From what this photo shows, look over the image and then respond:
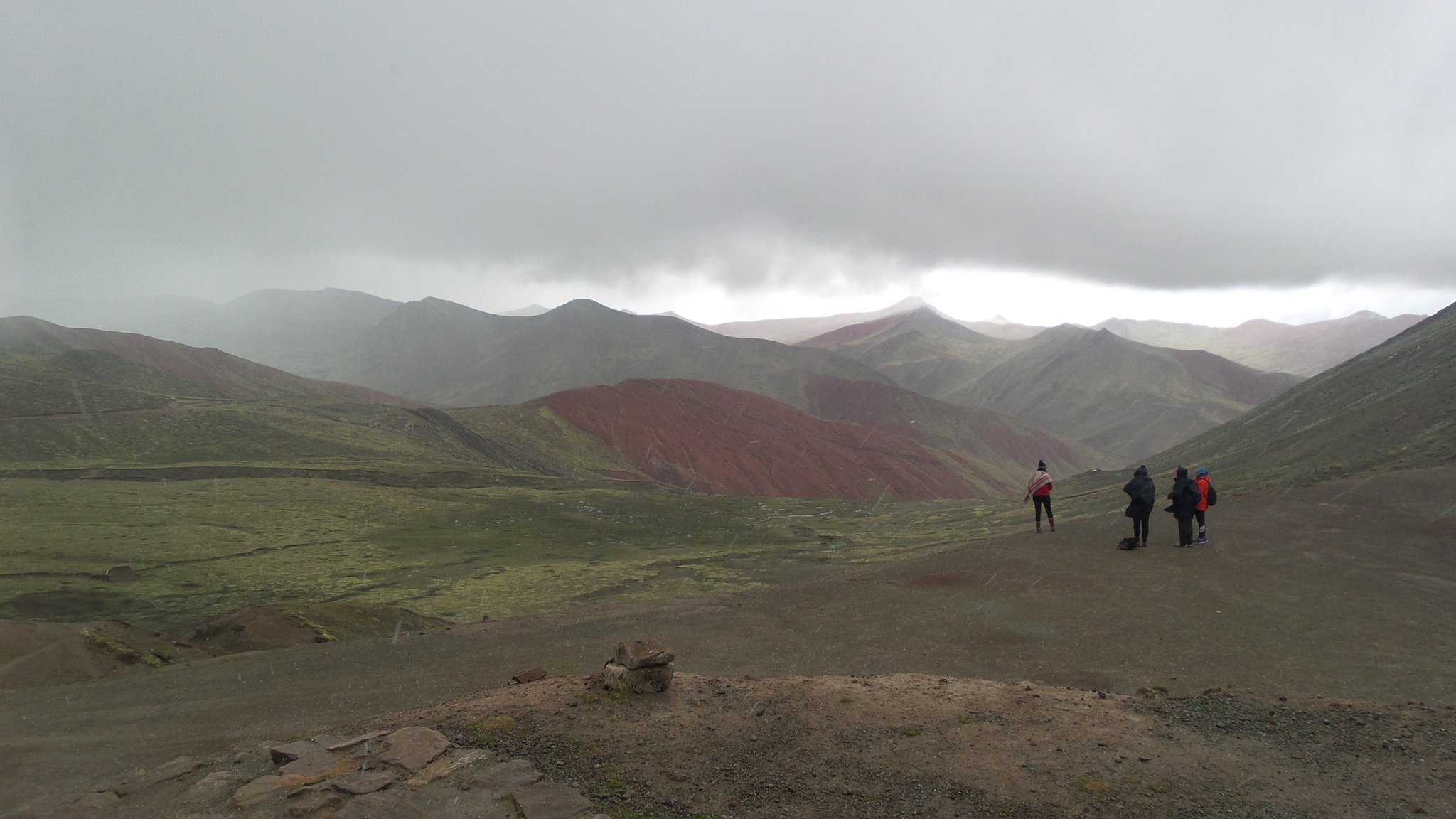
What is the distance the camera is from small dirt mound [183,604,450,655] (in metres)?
13.9

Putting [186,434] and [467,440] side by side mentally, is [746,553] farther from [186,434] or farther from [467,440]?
[186,434]

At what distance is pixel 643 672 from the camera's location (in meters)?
7.32

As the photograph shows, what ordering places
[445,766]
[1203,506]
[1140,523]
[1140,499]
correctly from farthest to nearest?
[1140,523] < [1140,499] < [1203,506] < [445,766]

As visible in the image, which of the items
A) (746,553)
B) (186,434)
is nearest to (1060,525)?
(746,553)

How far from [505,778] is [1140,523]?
13248mm

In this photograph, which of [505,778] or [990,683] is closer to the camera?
[505,778]

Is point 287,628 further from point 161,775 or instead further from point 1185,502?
point 1185,502

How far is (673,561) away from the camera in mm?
24828

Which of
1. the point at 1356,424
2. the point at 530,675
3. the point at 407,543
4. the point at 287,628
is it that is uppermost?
the point at 1356,424

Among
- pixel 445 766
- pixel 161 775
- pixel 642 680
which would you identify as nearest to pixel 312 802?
pixel 445 766

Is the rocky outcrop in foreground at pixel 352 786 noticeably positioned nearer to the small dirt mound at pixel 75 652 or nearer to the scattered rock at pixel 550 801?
the scattered rock at pixel 550 801

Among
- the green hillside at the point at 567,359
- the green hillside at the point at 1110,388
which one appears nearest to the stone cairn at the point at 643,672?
the green hillside at the point at 1110,388

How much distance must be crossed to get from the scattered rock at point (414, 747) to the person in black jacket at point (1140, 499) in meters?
12.4

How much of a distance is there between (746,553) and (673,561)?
2.83 m
